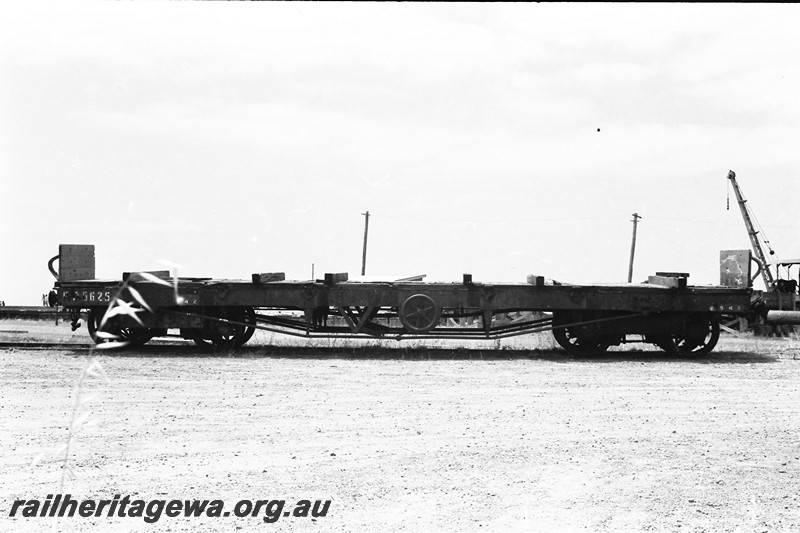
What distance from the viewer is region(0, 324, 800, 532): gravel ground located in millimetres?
5105

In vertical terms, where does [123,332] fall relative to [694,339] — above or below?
below

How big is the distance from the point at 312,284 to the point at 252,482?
8571 mm

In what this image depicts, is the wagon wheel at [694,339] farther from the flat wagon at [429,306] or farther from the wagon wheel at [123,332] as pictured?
the wagon wheel at [123,332]

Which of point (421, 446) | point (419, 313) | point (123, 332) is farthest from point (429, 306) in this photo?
point (421, 446)

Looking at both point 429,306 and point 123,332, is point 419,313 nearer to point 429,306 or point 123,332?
point 429,306

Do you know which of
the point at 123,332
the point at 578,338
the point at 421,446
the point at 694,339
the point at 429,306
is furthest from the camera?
the point at 123,332

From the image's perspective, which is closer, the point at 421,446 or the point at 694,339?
the point at 421,446

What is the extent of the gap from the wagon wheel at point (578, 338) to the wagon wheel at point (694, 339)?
122 cm

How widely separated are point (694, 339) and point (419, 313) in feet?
17.0

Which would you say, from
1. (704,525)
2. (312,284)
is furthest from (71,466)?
(312,284)

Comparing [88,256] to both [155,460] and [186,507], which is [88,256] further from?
[186,507]

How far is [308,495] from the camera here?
211 inches

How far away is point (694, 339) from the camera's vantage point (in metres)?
14.5

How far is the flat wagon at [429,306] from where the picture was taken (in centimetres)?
1405
